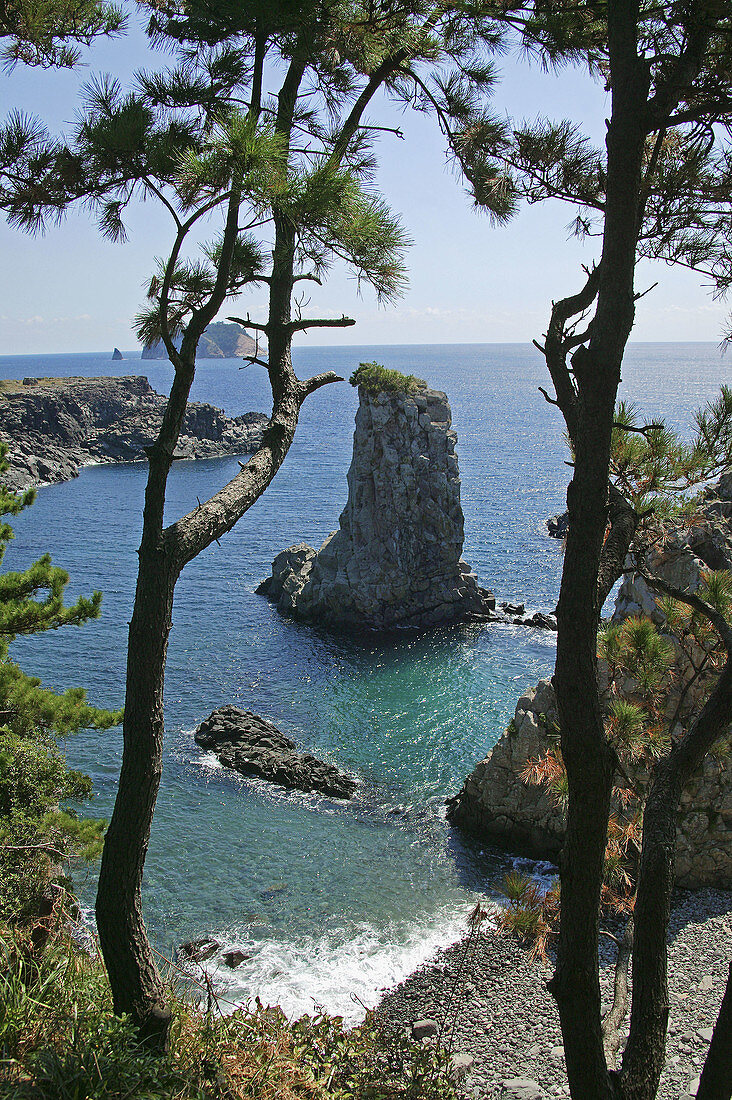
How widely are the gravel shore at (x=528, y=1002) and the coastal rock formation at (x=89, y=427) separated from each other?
224ft

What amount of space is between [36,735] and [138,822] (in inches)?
274

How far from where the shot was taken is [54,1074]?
5.08 meters

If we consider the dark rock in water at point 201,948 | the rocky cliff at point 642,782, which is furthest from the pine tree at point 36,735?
the rocky cliff at point 642,782

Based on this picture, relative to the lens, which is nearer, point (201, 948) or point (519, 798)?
point (201, 948)

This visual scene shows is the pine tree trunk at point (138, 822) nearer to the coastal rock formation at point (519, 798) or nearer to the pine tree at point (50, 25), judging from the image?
the pine tree at point (50, 25)

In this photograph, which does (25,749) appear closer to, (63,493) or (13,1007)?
(13,1007)

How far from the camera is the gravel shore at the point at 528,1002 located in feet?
38.7

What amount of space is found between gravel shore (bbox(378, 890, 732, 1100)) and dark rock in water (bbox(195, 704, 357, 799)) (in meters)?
7.61

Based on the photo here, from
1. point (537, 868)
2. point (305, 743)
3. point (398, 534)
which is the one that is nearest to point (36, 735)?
point (537, 868)

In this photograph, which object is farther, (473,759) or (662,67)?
(473,759)

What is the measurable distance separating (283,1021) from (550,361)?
247 inches

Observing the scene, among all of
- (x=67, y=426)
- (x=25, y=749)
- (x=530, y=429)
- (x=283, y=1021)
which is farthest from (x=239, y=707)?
(x=530, y=429)

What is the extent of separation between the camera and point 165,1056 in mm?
5438

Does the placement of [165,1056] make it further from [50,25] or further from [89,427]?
[89,427]
